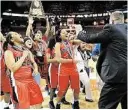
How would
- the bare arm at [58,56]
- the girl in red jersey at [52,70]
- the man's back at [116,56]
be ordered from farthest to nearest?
the girl in red jersey at [52,70] < the bare arm at [58,56] < the man's back at [116,56]

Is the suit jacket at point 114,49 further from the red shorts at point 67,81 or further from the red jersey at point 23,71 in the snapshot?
the red shorts at point 67,81

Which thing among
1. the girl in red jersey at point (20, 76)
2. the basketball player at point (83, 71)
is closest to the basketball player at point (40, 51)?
the basketball player at point (83, 71)

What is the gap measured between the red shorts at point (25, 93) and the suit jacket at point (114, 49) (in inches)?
37.4

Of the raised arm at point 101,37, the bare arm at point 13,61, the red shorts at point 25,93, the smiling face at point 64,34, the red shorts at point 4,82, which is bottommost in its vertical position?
the red shorts at point 4,82

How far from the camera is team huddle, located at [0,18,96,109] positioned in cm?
456

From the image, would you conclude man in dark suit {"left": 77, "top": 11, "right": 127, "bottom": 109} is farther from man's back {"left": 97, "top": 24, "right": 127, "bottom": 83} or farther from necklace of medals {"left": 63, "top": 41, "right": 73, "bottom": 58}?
necklace of medals {"left": 63, "top": 41, "right": 73, "bottom": 58}

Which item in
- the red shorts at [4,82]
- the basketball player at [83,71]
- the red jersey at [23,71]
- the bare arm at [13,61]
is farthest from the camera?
the basketball player at [83,71]

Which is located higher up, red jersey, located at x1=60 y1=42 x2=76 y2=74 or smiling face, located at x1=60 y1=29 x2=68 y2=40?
smiling face, located at x1=60 y1=29 x2=68 y2=40

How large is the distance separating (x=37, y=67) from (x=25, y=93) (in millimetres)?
1626

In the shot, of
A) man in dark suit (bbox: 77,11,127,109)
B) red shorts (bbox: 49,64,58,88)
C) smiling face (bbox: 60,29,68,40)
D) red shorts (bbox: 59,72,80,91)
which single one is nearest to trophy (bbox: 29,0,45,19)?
red shorts (bbox: 49,64,58,88)

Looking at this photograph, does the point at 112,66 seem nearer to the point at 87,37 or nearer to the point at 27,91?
the point at 87,37

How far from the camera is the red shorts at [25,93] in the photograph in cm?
456

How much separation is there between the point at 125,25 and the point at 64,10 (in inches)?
982

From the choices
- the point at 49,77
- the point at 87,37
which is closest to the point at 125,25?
the point at 87,37
